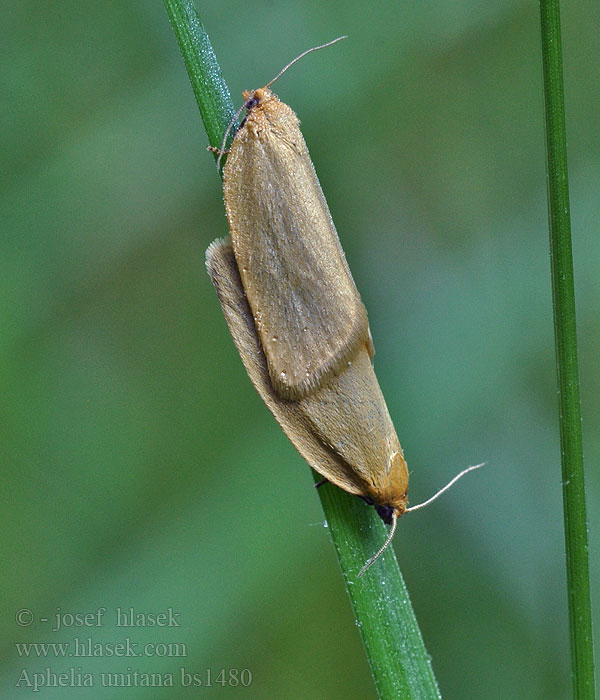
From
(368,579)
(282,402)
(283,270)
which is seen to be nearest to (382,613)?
(368,579)

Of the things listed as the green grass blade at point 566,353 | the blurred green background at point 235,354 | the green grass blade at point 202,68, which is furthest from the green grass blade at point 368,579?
the blurred green background at point 235,354

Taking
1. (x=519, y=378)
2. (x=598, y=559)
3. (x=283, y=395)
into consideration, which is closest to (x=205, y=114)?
(x=283, y=395)

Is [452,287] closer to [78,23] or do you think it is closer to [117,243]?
[117,243]

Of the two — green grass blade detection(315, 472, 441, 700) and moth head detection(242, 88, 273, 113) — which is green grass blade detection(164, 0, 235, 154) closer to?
moth head detection(242, 88, 273, 113)

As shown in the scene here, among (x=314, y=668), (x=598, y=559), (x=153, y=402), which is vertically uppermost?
(x=153, y=402)

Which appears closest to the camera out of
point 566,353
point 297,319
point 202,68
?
point 566,353

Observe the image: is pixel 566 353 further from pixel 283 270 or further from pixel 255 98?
pixel 255 98
